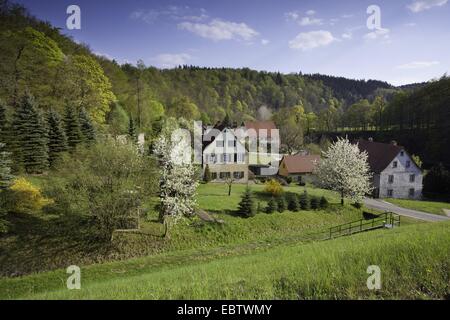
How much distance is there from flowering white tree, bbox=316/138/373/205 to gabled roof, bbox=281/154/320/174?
13.9 meters

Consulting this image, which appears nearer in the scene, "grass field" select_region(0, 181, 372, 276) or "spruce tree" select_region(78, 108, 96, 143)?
"grass field" select_region(0, 181, 372, 276)

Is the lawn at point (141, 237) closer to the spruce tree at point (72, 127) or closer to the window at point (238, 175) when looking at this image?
the spruce tree at point (72, 127)

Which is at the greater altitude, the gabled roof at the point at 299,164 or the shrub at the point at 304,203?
the gabled roof at the point at 299,164

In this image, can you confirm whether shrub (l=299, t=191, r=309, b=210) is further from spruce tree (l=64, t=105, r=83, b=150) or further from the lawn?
spruce tree (l=64, t=105, r=83, b=150)

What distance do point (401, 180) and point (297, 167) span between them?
57.2ft

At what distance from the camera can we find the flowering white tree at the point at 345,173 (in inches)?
1362

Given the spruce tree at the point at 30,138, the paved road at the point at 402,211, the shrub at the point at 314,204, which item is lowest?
the paved road at the point at 402,211

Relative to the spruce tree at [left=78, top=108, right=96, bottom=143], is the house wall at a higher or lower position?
lower

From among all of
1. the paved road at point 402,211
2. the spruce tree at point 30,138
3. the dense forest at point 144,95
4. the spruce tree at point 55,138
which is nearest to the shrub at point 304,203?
the paved road at point 402,211

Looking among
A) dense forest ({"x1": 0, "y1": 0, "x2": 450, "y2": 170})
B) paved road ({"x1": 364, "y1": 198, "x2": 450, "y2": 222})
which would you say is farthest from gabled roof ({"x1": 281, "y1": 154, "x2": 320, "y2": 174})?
dense forest ({"x1": 0, "y1": 0, "x2": 450, "y2": 170})

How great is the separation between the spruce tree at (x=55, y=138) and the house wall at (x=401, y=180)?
47.2 m

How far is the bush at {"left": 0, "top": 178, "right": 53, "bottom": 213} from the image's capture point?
21.2 m

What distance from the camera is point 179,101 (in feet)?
257

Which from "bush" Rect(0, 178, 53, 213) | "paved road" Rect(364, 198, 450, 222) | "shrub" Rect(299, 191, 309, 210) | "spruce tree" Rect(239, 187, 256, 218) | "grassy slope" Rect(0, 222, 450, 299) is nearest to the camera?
"grassy slope" Rect(0, 222, 450, 299)
